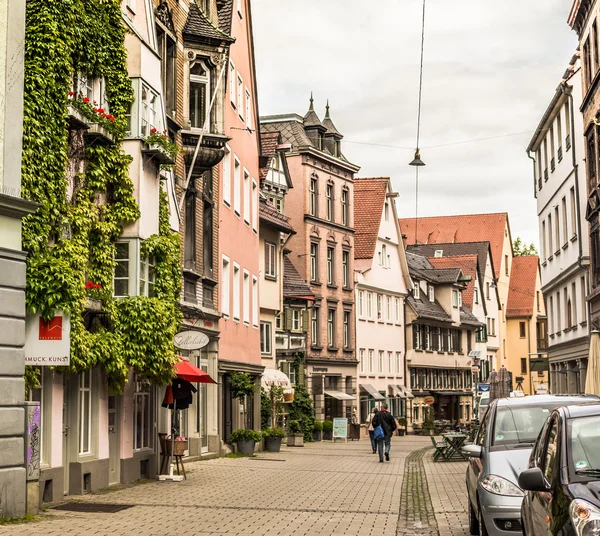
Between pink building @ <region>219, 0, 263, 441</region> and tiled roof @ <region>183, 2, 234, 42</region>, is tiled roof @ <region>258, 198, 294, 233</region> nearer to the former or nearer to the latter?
pink building @ <region>219, 0, 263, 441</region>

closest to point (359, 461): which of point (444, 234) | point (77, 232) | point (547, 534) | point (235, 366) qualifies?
point (235, 366)

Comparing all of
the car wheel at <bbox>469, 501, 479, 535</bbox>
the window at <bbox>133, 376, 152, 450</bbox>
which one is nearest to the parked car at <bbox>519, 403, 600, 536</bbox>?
the car wheel at <bbox>469, 501, 479, 535</bbox>

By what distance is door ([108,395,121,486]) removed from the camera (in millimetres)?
20688

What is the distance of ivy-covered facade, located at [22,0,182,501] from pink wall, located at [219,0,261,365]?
34.7 feet

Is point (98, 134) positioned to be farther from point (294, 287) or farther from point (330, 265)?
point (330, 265)

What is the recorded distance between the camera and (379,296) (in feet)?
218

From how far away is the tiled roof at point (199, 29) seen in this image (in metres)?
28.0

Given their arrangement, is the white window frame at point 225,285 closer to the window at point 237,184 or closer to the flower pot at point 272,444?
the window at point 237,184

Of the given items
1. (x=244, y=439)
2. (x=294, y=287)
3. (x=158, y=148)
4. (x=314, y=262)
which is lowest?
(x=244, y=439)

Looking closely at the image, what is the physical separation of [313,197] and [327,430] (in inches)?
536

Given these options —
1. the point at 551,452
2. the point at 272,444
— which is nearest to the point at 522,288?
the point at 272,444

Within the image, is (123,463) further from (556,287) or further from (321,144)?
(321,144)

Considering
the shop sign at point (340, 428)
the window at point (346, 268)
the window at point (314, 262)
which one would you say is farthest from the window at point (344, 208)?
the shop sign at point (340, 428)

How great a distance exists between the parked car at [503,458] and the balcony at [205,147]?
51.6ft
